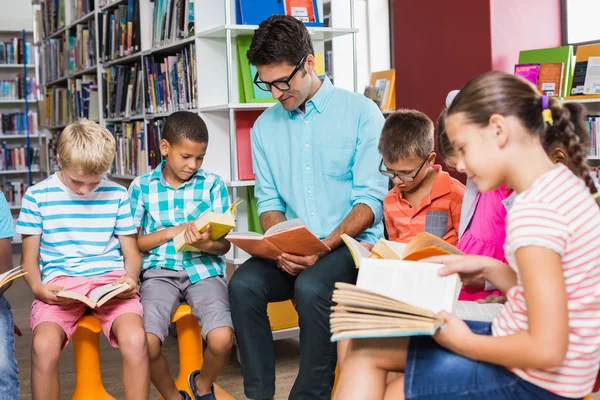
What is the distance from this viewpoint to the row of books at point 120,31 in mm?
3863

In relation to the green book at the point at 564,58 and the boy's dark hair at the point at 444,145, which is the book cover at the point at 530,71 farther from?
the boy's dark hair at the point at 444,145

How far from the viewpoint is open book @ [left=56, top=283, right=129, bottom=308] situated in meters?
1.91

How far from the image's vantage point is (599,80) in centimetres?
416

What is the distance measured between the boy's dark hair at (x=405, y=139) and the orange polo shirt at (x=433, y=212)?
4.8 inches

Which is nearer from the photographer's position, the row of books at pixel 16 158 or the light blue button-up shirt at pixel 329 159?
the light blue button-up shirt at pixel 329 159

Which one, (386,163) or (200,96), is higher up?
(200,96)

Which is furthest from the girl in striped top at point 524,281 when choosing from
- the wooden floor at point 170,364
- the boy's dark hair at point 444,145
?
the wooden floor at point 170,364

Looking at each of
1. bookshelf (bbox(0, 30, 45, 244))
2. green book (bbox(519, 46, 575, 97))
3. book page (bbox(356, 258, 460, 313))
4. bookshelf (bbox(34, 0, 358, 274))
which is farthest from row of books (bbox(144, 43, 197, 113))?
bookshelf (bbox(0, 30, 45, 244))

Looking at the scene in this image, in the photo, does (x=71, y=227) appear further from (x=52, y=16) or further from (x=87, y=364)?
(x=52, y=16)

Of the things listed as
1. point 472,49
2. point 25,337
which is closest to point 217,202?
point 25,337

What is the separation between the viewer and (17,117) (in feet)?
25.6

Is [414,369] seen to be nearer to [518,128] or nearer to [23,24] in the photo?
[518,128]

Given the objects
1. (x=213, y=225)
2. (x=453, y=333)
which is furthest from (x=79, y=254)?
(x=453, y=333)

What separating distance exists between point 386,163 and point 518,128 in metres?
0.93
